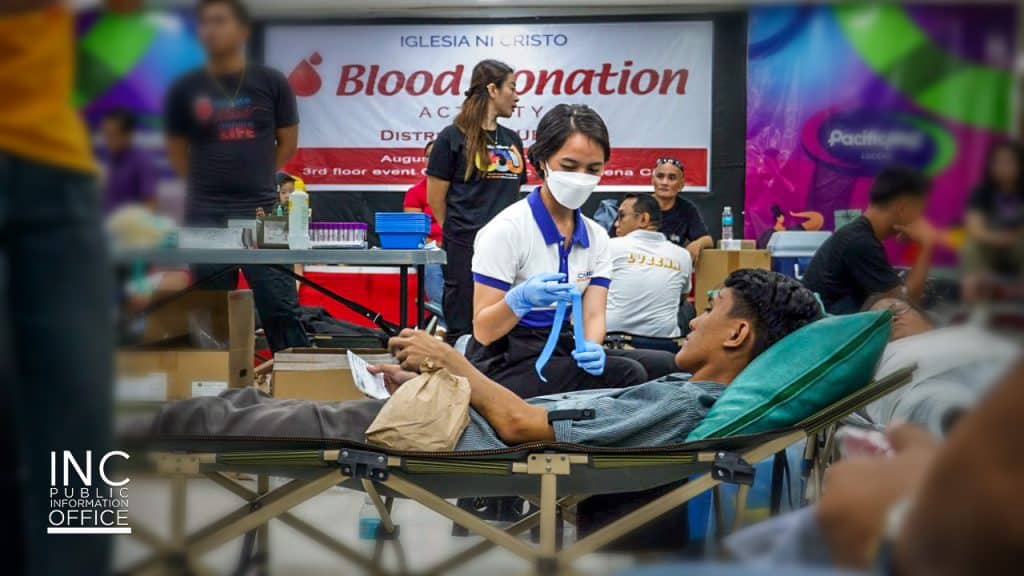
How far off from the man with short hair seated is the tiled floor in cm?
187

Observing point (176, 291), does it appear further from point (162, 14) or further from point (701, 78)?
point (701, 78)

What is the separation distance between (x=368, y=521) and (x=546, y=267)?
0.94m

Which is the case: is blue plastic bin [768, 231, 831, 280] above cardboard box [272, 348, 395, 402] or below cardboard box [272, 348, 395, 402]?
above

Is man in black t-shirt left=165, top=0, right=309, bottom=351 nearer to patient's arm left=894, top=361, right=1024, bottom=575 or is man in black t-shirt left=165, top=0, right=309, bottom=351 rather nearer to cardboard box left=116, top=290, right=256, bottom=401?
cardboard box left=116, top=290, right=256, bottom=401

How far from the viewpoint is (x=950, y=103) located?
16.6 inches

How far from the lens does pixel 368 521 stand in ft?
2.95

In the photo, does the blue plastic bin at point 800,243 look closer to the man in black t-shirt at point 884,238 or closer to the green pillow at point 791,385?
the man in black t-shirt at point 884,238

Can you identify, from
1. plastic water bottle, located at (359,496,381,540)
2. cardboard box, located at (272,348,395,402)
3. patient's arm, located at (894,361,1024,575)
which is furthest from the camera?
cardboard box, located at (272,348,395,402)

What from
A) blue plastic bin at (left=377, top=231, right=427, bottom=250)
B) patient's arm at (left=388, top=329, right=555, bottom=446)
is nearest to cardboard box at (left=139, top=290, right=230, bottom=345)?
patient's arm at (left=388, top=329, right=555, bottom=446)

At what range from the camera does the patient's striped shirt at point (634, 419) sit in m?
1.26

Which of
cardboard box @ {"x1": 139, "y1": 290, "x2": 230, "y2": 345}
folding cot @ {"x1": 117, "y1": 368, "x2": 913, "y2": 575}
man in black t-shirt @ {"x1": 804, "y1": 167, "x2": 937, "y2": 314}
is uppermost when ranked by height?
man in black t-shirt @ {"x1": 804, "y1": 167, "x2": 937, "y2": 314}

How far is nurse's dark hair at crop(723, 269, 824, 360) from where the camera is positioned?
1.35 m

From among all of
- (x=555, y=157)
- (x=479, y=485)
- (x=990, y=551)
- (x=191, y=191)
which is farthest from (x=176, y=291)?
(x=555, y=157)

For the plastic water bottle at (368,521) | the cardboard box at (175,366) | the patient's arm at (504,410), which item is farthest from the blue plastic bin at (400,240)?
the cardboard box at (175,366)
